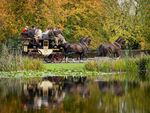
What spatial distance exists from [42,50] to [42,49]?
8 centimetres

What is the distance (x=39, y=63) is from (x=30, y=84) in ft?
31.1

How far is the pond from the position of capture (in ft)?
48.6

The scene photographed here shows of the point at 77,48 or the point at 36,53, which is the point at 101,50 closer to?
the point at 77,48

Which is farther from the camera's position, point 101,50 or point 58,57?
point 101,50

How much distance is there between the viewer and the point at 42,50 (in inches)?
1588

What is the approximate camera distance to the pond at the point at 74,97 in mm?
14812

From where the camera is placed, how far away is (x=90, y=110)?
14.5 metres

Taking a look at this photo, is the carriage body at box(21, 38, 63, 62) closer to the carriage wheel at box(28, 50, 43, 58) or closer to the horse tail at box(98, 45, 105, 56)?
the carriage wheel at box(28, 50, 43, 58)

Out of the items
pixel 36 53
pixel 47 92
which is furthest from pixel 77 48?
pixel 47 92

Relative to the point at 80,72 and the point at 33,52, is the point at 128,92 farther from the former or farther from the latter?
the point at 33,52

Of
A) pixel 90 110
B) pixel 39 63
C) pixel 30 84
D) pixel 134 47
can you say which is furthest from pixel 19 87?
pixel 134 47

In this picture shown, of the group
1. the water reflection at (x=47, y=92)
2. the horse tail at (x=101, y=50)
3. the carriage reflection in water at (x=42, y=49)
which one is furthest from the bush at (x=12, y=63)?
the horse tail at (x=101, y=50)

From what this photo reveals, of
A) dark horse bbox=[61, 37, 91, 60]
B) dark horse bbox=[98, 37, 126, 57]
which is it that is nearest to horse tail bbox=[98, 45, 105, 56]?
dark horse bbox=[98, 37, 126, 57]

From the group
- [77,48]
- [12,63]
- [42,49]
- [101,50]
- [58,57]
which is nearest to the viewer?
[12,63]
